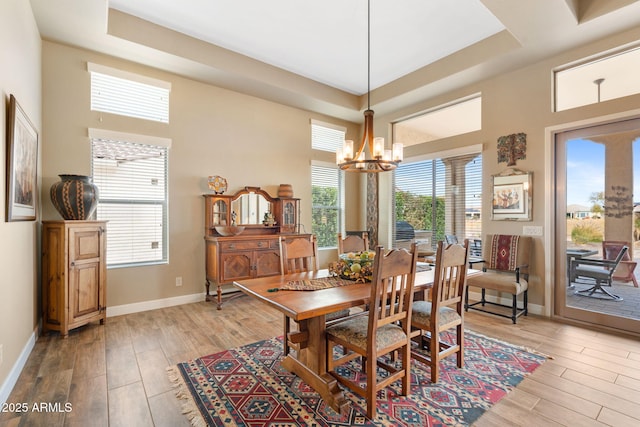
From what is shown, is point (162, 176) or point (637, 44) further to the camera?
point (162, 176)

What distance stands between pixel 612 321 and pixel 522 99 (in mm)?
2835

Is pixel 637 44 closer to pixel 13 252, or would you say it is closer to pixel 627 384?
pixel 627 384

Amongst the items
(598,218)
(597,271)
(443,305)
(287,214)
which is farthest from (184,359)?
(598,218)

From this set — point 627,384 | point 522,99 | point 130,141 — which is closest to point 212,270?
point 130,141

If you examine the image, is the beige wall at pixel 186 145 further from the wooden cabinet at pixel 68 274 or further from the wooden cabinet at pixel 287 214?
the wooden cabinet at pixel 68 274

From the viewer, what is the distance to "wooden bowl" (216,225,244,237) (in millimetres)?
4281

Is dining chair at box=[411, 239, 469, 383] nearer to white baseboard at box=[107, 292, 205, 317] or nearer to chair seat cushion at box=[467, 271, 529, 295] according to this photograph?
chair seat cushion at box=[467, 271, 529, 295]

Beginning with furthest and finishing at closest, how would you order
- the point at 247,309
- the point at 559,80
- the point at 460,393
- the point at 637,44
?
the point at 247,309, the point at 559,80, the point at 637,44, the point at 460,393

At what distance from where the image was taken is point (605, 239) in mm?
3365

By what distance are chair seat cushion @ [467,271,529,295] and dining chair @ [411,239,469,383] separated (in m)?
1.14

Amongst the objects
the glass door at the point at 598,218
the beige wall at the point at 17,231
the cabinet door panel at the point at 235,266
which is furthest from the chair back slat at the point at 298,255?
the glass door at the point at 598,218

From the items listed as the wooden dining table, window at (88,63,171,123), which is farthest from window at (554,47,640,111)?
window at (88,63,171,123)

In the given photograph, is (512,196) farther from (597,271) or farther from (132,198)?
(132,198)

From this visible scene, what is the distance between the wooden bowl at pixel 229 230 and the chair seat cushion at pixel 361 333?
8.59 feet
